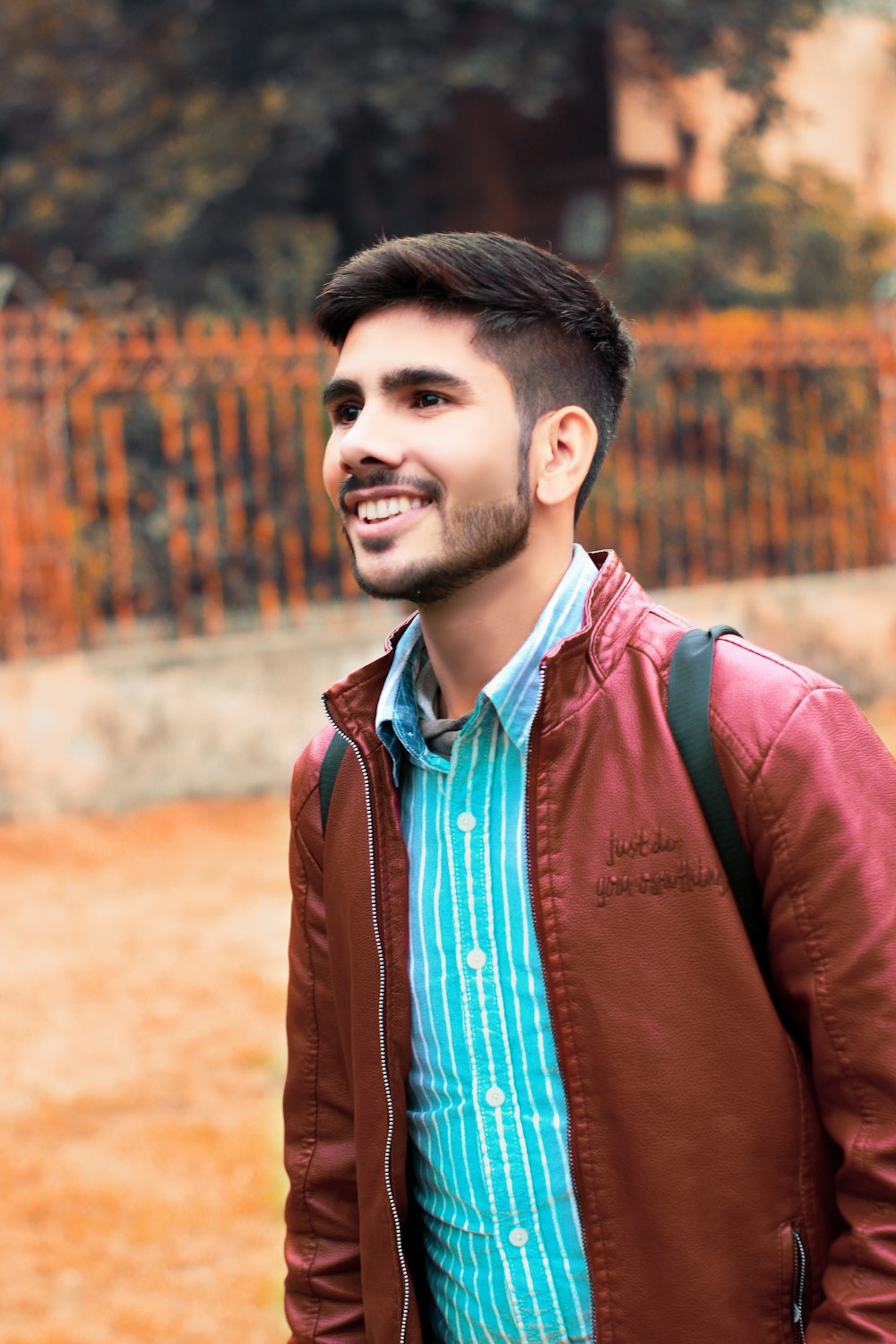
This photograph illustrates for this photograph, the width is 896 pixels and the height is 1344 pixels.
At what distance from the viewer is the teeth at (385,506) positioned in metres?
1.72

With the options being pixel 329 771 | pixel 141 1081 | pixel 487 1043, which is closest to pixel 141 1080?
pixel 141 1081

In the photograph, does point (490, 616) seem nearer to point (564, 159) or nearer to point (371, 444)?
point (371, 444)

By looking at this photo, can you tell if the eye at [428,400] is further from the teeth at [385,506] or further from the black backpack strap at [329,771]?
the black backpack strap at [329,771]

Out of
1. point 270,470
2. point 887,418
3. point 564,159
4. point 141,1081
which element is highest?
point 564,159

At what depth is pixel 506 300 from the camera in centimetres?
172

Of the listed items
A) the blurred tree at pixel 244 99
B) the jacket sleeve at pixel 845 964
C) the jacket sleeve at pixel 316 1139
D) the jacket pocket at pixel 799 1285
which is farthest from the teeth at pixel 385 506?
the blurred tree at pixel 244 99

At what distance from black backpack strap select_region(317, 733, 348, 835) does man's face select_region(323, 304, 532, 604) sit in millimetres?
256

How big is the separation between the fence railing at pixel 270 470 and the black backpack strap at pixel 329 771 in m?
6.56

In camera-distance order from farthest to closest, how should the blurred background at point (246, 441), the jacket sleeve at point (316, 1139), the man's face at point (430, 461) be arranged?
the blurred background at point (246, 441), the jacket sleeve at point (316, 1139), the man's face at point (430, 461)

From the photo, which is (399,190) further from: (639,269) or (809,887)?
(809,887)

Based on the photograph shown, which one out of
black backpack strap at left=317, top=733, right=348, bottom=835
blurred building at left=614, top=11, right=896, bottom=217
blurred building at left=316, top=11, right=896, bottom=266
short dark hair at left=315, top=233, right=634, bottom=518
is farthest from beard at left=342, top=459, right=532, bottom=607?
blurred building at left=614, top=11, right=896, bottom=217

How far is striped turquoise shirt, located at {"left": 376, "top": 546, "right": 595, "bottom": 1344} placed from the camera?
167cm

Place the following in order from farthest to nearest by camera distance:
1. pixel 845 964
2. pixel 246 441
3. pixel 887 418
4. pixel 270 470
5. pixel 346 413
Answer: pixel 246 441, pixel 887 418, pixel 270 470, pixel 346 413, pixel 845 964

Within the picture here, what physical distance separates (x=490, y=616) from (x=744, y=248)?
13265mm
